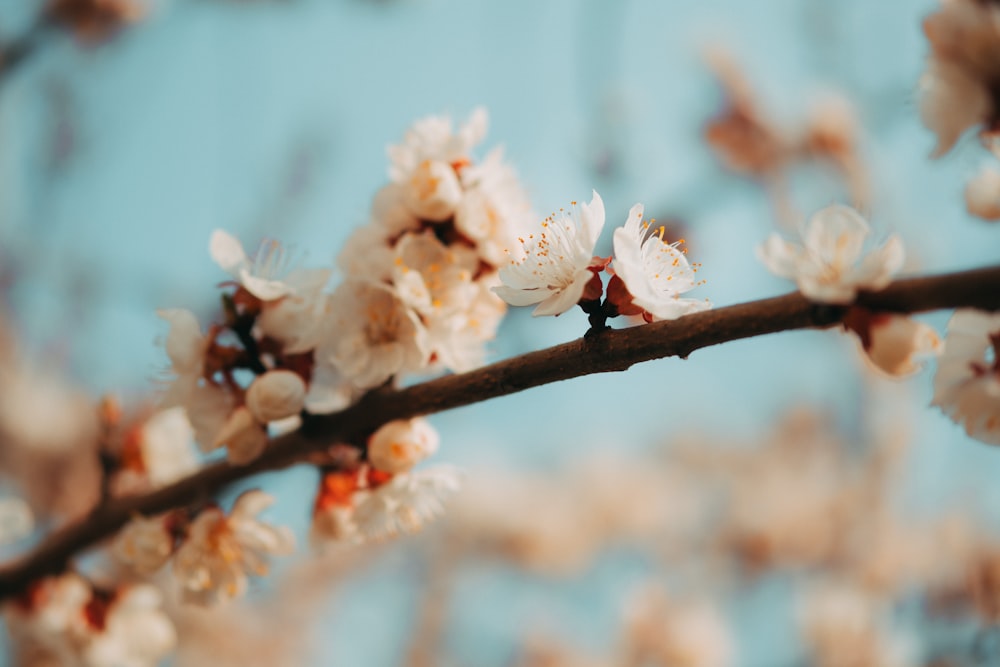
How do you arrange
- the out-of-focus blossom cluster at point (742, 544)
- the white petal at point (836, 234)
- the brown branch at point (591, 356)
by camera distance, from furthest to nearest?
the out-of-focus blossom cluster at point (742, 544)
the white petal at point (836, 234)
the brown branch at point (591, 356)

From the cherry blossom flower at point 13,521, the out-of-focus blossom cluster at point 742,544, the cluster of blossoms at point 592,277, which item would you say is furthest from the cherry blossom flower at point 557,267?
the out-of-focus blossom cluster at point 742,544

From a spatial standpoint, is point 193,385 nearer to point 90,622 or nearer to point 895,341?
point 90,622

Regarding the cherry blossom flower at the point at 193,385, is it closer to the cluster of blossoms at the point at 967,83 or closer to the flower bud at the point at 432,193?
the flower bud at the point at 432,193

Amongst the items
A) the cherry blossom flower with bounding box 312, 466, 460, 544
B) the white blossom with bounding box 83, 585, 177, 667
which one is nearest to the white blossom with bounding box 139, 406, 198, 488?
the white blossom with bounding box 83, 585, 177, 667

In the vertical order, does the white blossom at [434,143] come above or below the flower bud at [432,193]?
above

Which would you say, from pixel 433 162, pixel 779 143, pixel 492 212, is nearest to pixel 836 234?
pixel 492 212

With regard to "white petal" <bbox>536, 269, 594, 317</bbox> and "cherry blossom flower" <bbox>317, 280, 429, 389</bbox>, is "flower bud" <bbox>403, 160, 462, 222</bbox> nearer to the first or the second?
"cherry blossom flower" <bbox>317, 280, 429, 389</bbox>
